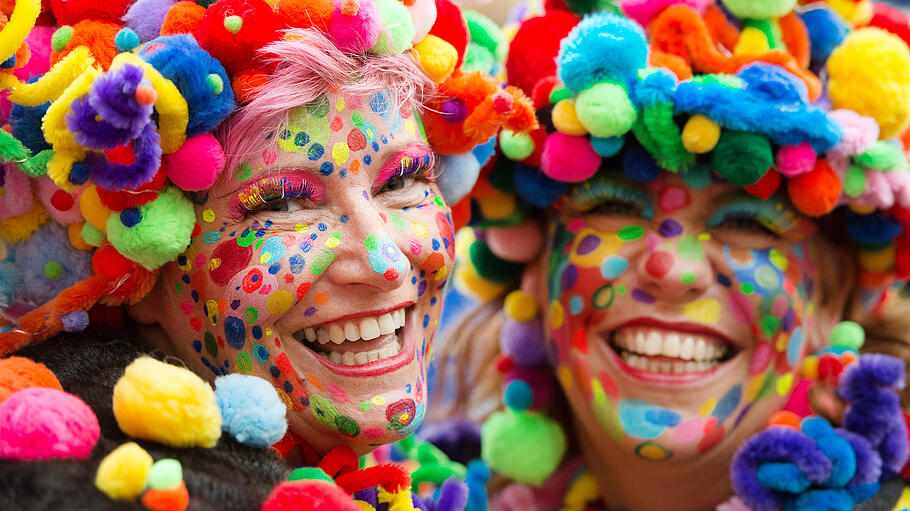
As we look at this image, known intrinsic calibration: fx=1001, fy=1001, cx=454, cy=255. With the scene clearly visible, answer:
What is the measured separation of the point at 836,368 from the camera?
2.73m

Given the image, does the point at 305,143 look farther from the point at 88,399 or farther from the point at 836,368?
the point at 836,368

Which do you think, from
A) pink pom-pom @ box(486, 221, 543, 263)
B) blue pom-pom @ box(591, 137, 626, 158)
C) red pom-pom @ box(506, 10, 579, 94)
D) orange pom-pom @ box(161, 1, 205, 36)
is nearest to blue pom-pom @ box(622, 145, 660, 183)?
blue pom-pom @ box(591, 137, 626, 158)

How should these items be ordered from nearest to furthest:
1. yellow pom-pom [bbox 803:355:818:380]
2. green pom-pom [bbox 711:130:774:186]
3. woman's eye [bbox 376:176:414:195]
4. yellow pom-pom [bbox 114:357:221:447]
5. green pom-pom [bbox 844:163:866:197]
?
yellow pom-pom [bbox 114:357:221:447] < woman's eye [bbox 376:176:414:195] < green pom-pom [bbox 711:130:774:186] < green pom-pom [bbox 844:163:866:197] < yellow pom-pom [bbox 803:355:818:380]

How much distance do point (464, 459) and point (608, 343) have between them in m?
0.74

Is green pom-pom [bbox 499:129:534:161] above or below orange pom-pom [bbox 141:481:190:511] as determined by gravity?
above

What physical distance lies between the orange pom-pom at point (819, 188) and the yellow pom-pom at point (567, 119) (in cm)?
56

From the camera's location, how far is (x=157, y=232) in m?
1.92

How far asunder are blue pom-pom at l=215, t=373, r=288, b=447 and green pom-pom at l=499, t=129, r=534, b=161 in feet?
3.38

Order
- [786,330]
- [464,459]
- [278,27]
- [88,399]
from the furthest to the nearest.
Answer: [464,459]
[786,330]
[278,27]
[88,399]

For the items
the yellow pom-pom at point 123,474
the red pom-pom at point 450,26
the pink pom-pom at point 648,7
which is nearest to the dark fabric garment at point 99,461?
the yellow pom-pom at point 123,474

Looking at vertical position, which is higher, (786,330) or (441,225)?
(441,225)

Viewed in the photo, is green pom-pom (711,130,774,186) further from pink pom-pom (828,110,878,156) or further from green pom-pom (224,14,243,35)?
green pom-pom (224,14,243,35)

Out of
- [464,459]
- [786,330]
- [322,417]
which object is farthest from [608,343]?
[322,417]

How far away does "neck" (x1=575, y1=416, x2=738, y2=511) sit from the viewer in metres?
2.81
